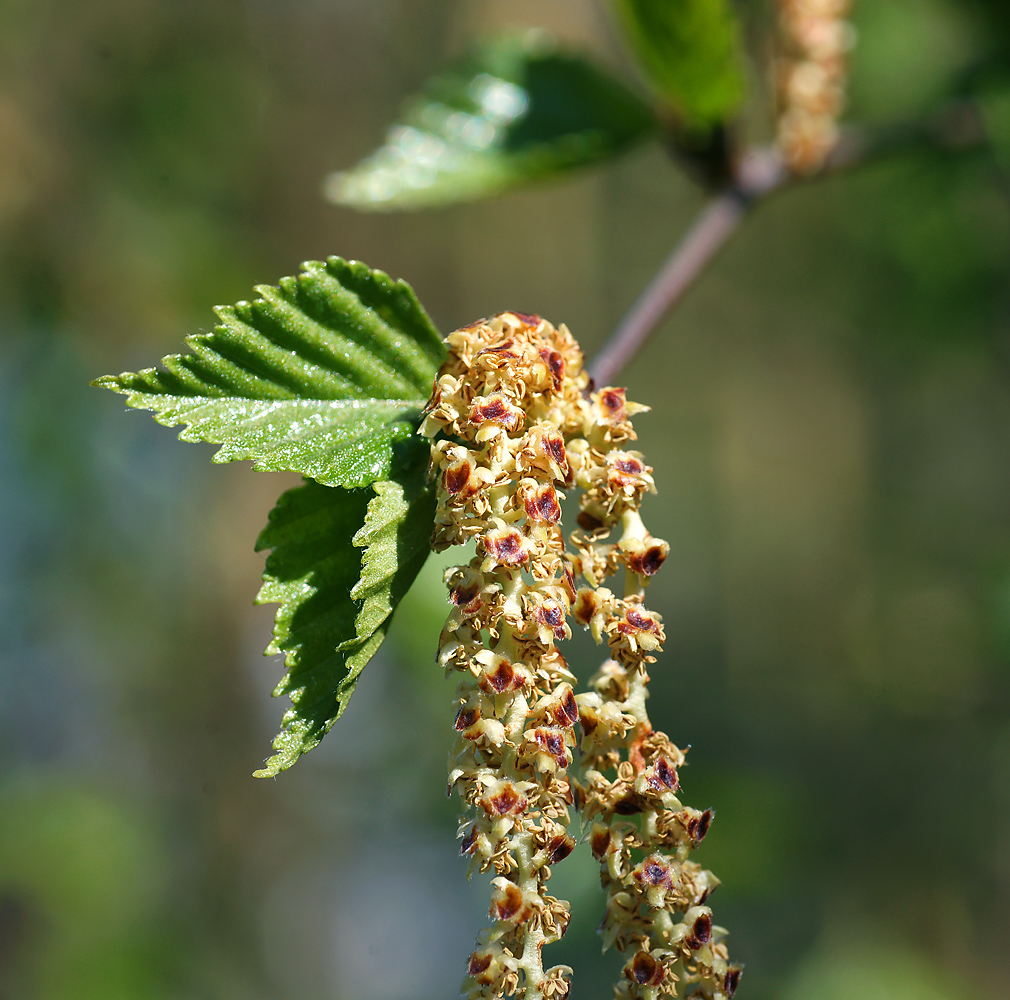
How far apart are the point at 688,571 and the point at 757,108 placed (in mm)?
4066

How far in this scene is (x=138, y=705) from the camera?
3.36 m

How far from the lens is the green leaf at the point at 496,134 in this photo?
919mm

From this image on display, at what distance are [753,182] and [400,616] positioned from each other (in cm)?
117

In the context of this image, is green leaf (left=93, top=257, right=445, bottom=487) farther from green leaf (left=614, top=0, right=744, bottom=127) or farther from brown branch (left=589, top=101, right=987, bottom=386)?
green leaf (left=614, top=0, right=744, bottom=127)

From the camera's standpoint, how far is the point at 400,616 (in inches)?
73.8

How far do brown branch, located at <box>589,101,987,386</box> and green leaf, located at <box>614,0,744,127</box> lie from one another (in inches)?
3.4

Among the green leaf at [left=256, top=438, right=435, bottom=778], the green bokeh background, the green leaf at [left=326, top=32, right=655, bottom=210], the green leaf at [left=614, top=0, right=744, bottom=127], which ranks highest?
the green leaf at [left=614, top=0, right=744, bottom=127]

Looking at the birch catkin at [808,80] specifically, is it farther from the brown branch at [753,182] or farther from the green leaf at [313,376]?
the green leaf at [313,376]

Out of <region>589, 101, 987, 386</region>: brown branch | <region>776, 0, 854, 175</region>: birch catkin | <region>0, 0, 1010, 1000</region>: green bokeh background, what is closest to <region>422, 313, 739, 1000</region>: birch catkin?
<region>589, 101, 987, 386</region>: brown branch

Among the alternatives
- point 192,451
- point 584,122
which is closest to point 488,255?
point 192,451

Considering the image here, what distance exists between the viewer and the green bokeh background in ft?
7.16

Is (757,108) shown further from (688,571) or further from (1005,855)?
(688,571)

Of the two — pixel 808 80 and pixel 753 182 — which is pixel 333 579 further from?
pixel 808 80

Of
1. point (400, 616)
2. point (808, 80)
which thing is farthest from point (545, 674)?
point (400, 616)
